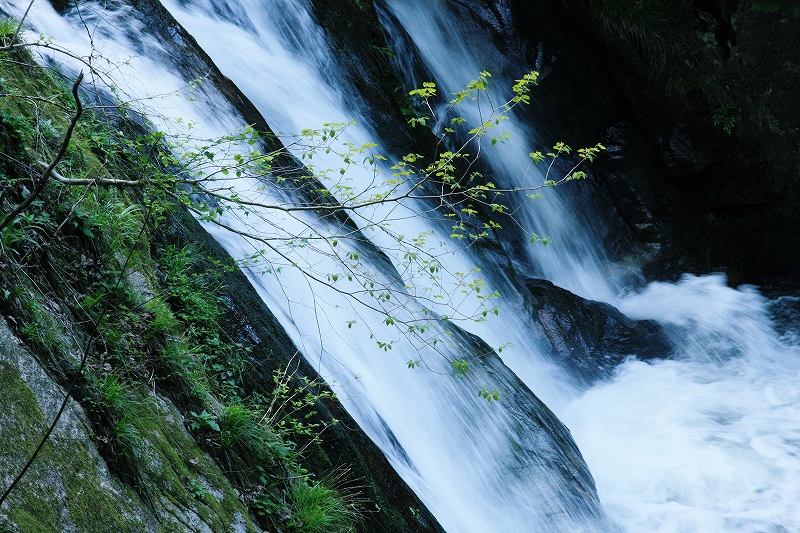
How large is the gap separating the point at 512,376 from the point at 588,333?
8.61 ft

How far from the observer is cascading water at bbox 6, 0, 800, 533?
4875 mm

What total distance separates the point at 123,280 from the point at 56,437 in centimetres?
103

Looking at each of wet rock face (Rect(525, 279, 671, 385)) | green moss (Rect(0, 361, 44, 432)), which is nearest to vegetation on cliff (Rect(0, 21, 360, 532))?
green moss (Rect(0, 361, 44, 432))

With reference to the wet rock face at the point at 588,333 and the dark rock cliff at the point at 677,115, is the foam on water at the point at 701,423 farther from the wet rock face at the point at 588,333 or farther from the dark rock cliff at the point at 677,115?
the dark rock cliff at the point at 677,115

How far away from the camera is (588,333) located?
8469mm

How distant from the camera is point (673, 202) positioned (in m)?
10.9

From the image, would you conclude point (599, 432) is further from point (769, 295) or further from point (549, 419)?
point (769, 295)

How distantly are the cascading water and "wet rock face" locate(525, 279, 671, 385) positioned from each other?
0.20 meters

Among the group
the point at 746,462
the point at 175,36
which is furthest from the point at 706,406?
the point at 175,36

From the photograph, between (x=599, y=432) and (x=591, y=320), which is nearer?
(x=599, y=432)

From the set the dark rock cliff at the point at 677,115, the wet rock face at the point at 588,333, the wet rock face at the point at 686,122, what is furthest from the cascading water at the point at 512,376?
the wet rock face at the point at 686,122

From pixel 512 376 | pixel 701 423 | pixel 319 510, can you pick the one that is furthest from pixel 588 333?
pixel 319 510

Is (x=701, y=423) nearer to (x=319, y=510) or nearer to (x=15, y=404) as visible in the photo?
(x=319, y=510)

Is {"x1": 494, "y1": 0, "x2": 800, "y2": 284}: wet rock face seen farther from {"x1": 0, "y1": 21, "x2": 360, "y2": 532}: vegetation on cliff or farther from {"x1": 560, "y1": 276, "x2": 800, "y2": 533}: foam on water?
{"x1": 0, "y1": 21, "x2": 360, "y2": 532}: vegetation on cliff
